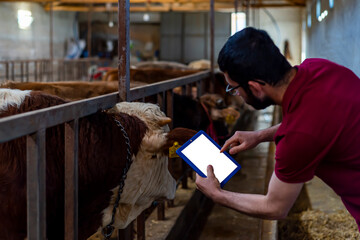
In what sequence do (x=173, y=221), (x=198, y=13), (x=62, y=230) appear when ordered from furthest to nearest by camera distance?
(x=198, y=13)
(x=173, y=221)
(x=62, y=230)

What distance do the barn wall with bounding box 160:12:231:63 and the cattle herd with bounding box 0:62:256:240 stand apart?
17536 millimetres

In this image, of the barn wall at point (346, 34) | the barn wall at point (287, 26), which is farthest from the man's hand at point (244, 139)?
the barn wall at point (287, 26)

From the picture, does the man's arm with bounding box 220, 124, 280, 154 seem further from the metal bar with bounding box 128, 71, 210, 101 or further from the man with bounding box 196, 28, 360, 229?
the metal bar with bounding box 128, 71, 210, 101

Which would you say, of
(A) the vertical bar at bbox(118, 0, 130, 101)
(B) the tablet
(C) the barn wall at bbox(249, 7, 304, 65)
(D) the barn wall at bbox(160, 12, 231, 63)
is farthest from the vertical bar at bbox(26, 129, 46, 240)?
(C) the barn wall at bbox(249, 7, 304, 65)

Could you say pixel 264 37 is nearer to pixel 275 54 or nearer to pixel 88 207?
pixel 275 54

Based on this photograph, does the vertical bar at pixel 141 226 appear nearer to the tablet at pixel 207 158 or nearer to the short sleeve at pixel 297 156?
the tablet at pixel 207 158

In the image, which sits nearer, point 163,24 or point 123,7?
point 123,7

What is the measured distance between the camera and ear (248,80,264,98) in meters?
1.98

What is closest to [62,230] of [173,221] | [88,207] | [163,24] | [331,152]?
[88,207]

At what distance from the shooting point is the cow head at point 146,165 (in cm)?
292

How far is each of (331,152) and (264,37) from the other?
510 millimetres

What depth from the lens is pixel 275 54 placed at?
1978 mm

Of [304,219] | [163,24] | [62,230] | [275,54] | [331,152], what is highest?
[163,24]

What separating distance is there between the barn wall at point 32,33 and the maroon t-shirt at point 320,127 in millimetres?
15215
